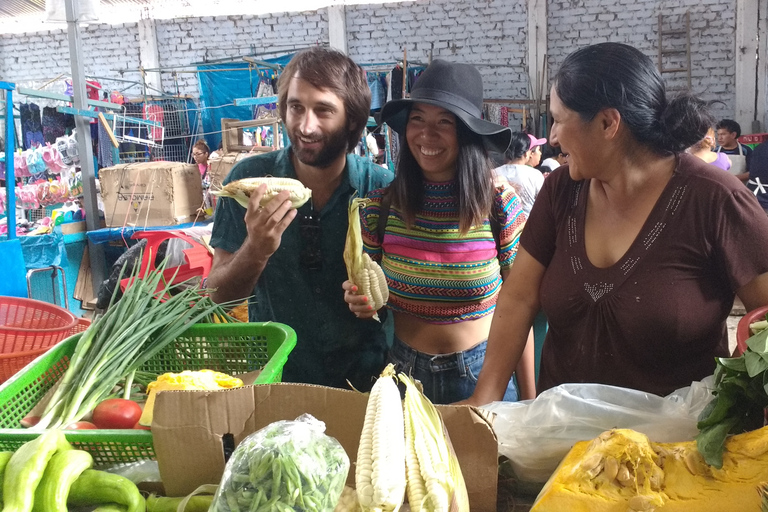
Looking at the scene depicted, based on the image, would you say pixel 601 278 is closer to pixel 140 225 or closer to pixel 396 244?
pixel 396 244

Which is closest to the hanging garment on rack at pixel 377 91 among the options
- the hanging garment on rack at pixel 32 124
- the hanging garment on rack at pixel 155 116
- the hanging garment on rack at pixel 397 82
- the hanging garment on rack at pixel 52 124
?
the hanging garment on rack at pixel 397 82

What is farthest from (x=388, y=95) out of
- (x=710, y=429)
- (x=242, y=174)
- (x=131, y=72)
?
(x=710, y=429)

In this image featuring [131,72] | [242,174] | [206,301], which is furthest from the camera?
[131,72]

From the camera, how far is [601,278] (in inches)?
61.4

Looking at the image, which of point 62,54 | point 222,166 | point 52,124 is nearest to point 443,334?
point 222,166

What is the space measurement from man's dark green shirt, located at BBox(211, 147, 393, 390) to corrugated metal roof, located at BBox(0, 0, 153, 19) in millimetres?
11032

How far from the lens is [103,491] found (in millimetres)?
1081

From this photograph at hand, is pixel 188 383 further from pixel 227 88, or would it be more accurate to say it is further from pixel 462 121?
pixel 227 88

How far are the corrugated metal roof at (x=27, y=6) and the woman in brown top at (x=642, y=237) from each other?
1210cm

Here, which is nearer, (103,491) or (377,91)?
(103,491)

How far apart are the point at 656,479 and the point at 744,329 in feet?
1.13

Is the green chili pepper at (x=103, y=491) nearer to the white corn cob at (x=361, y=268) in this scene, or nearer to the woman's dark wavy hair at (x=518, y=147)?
the white corn cob at (x=361, y=268)

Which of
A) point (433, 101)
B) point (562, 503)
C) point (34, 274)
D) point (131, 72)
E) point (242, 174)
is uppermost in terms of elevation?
point (131, 72)

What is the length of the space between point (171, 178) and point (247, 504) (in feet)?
18.0
